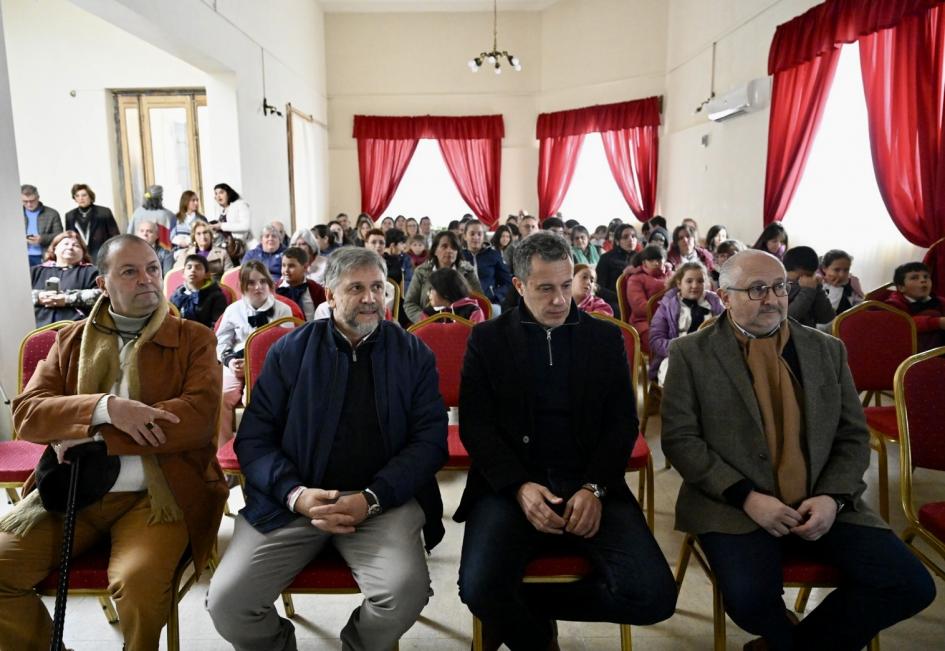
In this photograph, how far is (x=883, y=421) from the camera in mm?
2611

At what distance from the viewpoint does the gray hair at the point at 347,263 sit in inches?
76.8

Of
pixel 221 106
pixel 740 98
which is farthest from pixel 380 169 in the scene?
pixel 740 98

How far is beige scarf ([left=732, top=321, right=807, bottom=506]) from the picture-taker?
5.82ft

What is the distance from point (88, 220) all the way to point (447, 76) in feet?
22.6

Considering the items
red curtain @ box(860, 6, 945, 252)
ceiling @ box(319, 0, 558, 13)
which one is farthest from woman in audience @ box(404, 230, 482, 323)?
ceiling @ box(319, 0, 558, 13)

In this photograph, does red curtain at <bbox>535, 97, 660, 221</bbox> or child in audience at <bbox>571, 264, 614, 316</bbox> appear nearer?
child in audience at <bbox>571, 264, 614, 316</bbox>

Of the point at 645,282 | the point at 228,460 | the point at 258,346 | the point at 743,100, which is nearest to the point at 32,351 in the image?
the point at 258,346

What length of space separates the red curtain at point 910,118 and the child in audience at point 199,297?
14.2 feet

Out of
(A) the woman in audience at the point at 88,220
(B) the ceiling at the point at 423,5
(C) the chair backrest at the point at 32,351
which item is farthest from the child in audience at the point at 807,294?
(B) the ceiling at the point at 423,5

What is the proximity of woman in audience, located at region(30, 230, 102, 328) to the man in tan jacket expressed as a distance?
2.23m

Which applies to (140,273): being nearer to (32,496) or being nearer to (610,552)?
(32,496)

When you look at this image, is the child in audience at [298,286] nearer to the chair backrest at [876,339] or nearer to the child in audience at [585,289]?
the child in audience at [585,289]

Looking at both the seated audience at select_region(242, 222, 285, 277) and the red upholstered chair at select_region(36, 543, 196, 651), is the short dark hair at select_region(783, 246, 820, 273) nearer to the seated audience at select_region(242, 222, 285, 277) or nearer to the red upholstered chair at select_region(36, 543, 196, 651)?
the red upholstered chair at select_region(36, 543, 196, 651)

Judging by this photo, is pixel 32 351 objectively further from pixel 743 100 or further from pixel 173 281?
pixel 743 100
